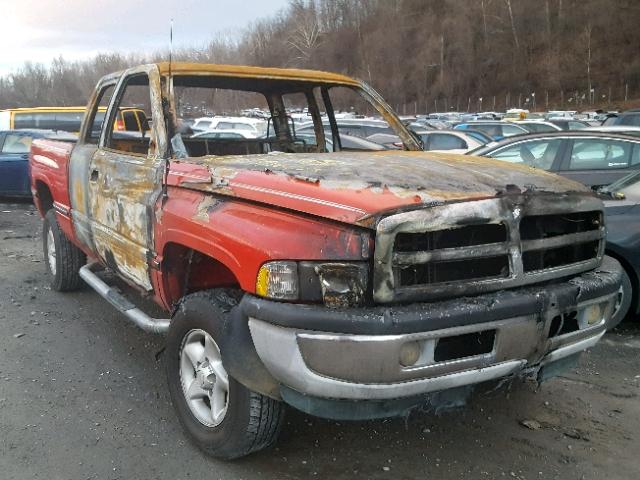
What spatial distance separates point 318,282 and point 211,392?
969 mm

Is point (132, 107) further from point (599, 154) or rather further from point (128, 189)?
point (599, 154)

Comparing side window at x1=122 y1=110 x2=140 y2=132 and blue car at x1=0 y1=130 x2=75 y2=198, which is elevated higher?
side window at x1=122 y1=110 x2=140 y2=132

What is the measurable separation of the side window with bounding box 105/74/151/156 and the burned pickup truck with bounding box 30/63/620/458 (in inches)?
16.9

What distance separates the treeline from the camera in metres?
54.0

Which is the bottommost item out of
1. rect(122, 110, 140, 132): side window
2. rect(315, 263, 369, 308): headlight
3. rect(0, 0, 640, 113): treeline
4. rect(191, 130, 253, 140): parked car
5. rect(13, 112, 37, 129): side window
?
rect(315, 263, 369, 308): headlight

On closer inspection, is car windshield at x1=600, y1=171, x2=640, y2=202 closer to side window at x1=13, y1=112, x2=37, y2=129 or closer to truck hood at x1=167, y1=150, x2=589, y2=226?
truck hood at x1=167, y1=150, x2=589, y2=226

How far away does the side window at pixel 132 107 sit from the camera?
4076mm

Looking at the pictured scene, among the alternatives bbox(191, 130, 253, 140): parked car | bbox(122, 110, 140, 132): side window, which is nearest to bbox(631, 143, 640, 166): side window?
bbox(191, 130, 253, 140): parked car

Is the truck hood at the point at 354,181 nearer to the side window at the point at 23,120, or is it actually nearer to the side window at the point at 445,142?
the side window at the point at 445,142

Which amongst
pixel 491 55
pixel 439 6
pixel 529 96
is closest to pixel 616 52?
pixel 529 96

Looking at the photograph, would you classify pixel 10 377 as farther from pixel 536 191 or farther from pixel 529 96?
pixel 529 96

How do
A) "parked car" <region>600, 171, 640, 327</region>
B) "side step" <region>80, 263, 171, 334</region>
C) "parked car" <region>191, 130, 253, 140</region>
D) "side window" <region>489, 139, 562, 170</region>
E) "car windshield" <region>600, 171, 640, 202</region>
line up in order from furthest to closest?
"side window" <region>489, 139, 562, 170</region> < "parked car" <region>191, 130, 253, 140</region> < "car windshield" <region>600, 171, 640, 202</region> < "parked car" <region>600, 171, 640, 327</region> < "side step" <region>80, 263, 171, 334</region>

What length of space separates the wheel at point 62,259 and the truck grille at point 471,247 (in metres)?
3.94

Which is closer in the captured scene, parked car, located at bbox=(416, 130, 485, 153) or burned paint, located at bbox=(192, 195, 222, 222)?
burned paint, located at bbox=(192, 195, 222, 222)
